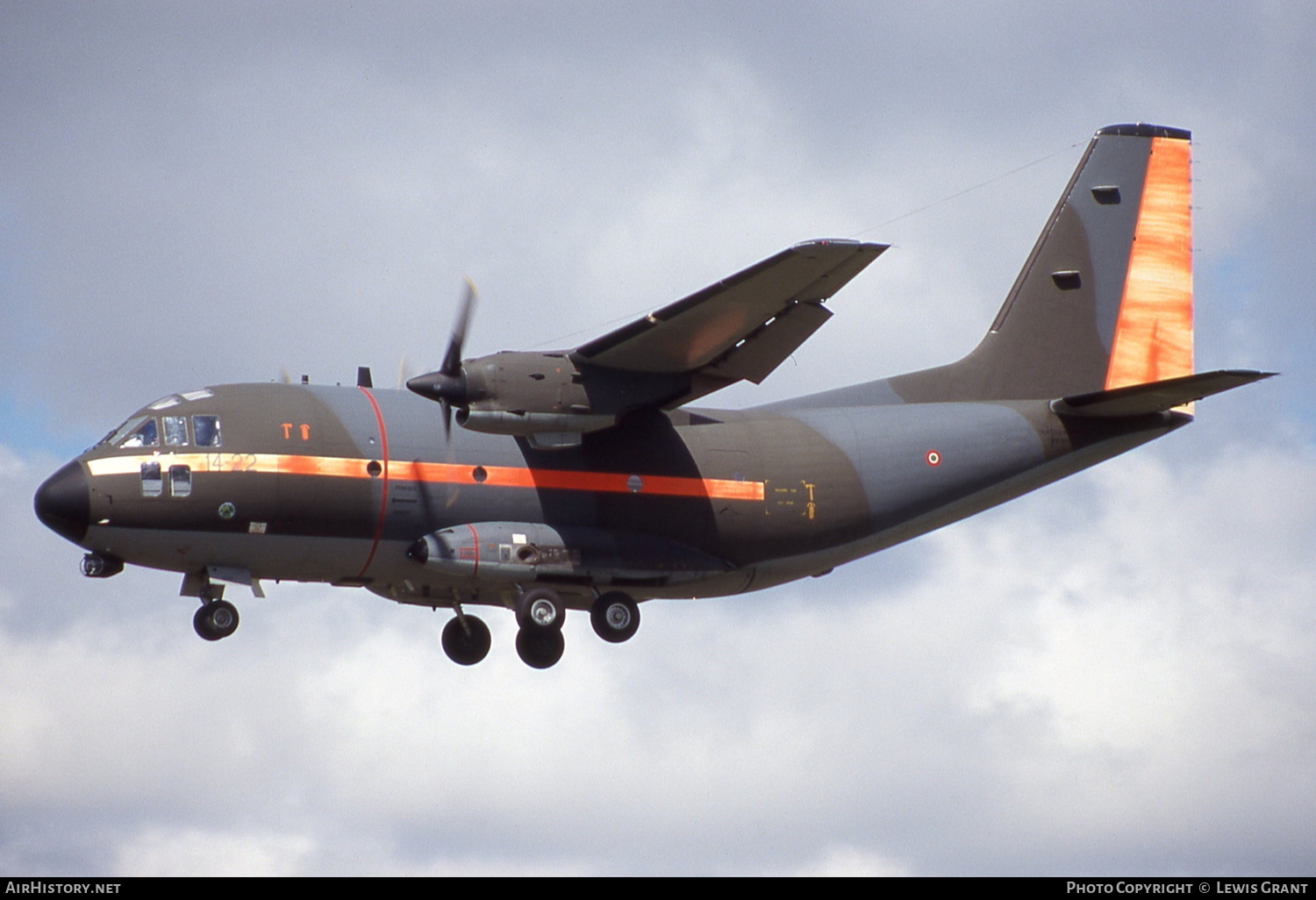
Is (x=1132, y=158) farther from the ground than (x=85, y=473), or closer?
farther from the ground

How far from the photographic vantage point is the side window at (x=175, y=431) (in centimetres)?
2303

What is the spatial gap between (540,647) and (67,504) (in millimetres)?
6556

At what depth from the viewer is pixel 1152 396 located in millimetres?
26328

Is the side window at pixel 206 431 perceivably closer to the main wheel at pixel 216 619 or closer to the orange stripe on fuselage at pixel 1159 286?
the main wheel at pixel 216 619

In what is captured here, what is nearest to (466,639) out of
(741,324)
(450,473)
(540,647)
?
(540,647)

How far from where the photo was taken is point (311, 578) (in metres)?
24.0

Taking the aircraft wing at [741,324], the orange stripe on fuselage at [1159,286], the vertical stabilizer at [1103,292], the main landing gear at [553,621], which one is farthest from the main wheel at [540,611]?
the orange stripe on fuselage at [1159,286]

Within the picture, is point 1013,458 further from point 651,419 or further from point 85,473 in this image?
point 85,473

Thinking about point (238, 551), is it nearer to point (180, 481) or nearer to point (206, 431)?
point (180, 481)

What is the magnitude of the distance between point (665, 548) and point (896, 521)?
3803 millimetres

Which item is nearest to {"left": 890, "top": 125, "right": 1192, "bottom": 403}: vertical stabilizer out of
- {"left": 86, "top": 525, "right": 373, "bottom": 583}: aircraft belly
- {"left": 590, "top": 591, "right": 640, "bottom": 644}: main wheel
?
{"left": 590, "top": 591, "right": 640, "bottom": 644}: main wheel

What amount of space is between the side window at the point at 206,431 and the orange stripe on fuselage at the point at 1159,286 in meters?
13.8
